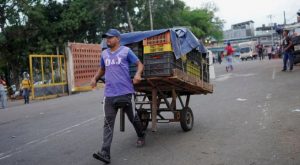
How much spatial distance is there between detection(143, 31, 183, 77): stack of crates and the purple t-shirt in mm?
682

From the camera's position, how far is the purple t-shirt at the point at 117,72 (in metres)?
5.89

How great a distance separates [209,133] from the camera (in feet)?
24.2

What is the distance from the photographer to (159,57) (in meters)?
6.61

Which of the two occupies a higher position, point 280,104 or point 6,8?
point 6,8

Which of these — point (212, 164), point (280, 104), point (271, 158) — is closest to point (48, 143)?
point (212, 164)

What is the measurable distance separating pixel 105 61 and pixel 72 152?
1723mm

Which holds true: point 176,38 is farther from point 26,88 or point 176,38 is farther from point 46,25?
point 46,25

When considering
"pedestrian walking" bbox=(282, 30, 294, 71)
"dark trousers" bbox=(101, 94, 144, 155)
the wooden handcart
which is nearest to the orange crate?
the wooden handcart

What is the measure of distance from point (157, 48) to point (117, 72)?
1.02 m

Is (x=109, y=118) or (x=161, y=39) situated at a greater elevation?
(x=161, y=39)

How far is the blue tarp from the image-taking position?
→ 261 inches

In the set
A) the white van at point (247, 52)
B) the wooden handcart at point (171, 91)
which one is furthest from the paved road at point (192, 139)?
the white van at point (247, 52)

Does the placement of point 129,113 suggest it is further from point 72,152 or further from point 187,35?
point 187,35

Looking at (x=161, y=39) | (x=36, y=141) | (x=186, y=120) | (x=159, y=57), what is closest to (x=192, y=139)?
(x=186, y=120)
